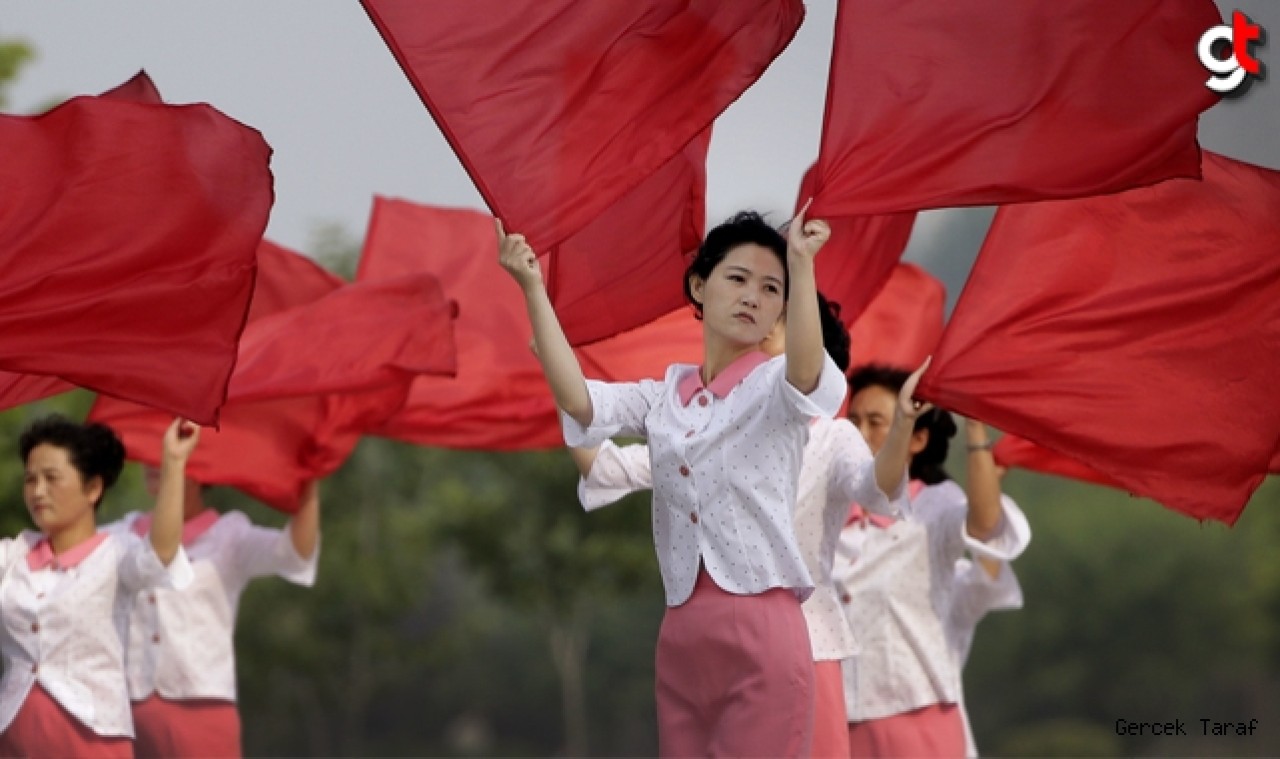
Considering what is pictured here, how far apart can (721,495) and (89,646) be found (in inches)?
96.6

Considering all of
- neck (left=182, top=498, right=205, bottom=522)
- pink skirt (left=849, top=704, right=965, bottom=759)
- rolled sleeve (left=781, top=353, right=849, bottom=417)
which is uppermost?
neck (left=182, top=498, right=205, bottom=522)

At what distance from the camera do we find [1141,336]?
5.11 meters

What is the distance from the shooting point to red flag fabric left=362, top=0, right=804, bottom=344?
425 cm


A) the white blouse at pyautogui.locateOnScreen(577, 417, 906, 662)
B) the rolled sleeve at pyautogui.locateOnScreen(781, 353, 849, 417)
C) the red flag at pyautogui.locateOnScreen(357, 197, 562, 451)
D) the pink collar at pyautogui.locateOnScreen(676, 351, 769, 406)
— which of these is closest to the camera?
the rolled sleeve at pyautogui.locateOnScreen(781, 353, 849, 417)

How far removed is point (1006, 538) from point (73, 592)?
2.73 meters

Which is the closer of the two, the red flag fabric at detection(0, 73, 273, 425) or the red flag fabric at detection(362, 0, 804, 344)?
the red flag fabric at detection(362, 0, 804, 344)

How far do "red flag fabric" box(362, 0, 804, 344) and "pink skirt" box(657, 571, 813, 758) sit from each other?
2.99ft

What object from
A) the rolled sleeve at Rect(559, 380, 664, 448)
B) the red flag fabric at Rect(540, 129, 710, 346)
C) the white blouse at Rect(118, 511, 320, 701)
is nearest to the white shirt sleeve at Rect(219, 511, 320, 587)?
the white blouse at Rect(118, 511, 320, 701)

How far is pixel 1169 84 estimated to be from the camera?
14.2 ft

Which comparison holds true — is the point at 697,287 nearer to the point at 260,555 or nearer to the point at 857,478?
the point at 857,478

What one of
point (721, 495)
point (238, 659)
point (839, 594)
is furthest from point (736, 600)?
point (238, 659)

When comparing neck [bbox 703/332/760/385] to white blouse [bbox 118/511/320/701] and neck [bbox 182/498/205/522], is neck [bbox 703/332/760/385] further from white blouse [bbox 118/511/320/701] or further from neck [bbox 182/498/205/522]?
neck [bbox 182/498/205/522]

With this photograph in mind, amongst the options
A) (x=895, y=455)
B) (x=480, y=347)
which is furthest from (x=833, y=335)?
(x=480, y=347)

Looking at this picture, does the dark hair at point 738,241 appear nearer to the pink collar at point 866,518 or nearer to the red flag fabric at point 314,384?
the pink collar at point 866,518
